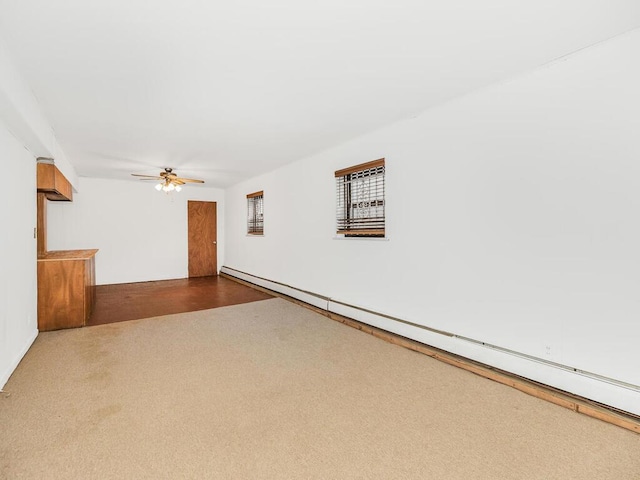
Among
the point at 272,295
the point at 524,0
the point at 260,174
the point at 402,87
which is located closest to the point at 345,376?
the point at 402,87

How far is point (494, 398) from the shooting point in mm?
2473

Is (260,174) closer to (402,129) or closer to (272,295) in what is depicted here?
(272,295)

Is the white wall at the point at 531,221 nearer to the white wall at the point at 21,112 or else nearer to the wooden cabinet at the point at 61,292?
the white wall at the point at 21,112

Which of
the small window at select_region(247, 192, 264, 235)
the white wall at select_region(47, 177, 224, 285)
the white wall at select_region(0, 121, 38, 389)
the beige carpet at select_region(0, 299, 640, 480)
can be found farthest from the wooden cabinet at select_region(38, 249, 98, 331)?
the small window at select_region(247, 192, 264, 235)

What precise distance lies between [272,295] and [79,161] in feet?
14.2

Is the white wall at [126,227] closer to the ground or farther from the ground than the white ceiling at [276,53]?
closer to the ground

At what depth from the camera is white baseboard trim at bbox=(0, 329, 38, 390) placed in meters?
2.65

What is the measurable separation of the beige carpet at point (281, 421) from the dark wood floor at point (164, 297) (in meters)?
1.55

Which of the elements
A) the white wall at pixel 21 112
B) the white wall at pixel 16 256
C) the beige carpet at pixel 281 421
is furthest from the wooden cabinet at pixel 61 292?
the white wall at pixel 21 112

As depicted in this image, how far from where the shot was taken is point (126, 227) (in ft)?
25.7

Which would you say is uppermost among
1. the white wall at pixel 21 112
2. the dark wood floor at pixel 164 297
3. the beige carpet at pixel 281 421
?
the white wall at pixel 21 112

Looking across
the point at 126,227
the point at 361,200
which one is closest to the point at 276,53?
the point at 361,200

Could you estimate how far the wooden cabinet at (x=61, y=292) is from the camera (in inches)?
157

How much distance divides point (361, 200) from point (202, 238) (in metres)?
6.07
